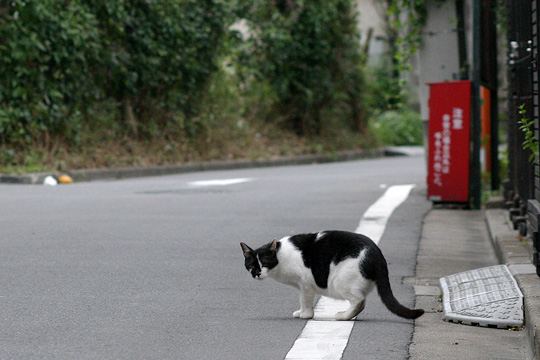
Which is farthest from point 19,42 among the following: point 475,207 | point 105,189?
point 475,207

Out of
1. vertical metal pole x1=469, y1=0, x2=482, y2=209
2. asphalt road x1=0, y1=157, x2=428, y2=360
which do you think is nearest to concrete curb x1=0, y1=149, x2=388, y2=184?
asphalt road x1=0, y1=157, x2=428, y2=360

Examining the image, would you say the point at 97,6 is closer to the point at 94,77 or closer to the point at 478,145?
the point at 94,77

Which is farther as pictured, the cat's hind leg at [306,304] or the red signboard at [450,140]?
the red signboard at [450,140]

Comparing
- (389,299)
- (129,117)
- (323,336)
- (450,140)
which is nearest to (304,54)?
(129,117)

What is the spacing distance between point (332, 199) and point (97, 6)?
10443mm

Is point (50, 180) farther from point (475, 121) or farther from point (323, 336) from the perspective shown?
point (323, 336)

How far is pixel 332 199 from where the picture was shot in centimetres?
1616

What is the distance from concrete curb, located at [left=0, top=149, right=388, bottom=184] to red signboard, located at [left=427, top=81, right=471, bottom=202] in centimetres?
776

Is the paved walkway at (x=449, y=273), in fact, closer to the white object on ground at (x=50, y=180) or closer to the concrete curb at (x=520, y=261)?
the concrete curb at (x=520, y=261)

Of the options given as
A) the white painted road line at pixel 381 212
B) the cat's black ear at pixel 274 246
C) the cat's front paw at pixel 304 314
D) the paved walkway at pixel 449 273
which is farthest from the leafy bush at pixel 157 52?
the cat's front paw at pixel 304 314

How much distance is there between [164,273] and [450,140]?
6705mm

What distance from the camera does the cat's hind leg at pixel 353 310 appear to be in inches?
294

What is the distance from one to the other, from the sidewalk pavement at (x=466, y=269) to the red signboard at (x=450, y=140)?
0.99ft

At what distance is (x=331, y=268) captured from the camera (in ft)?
24.6
